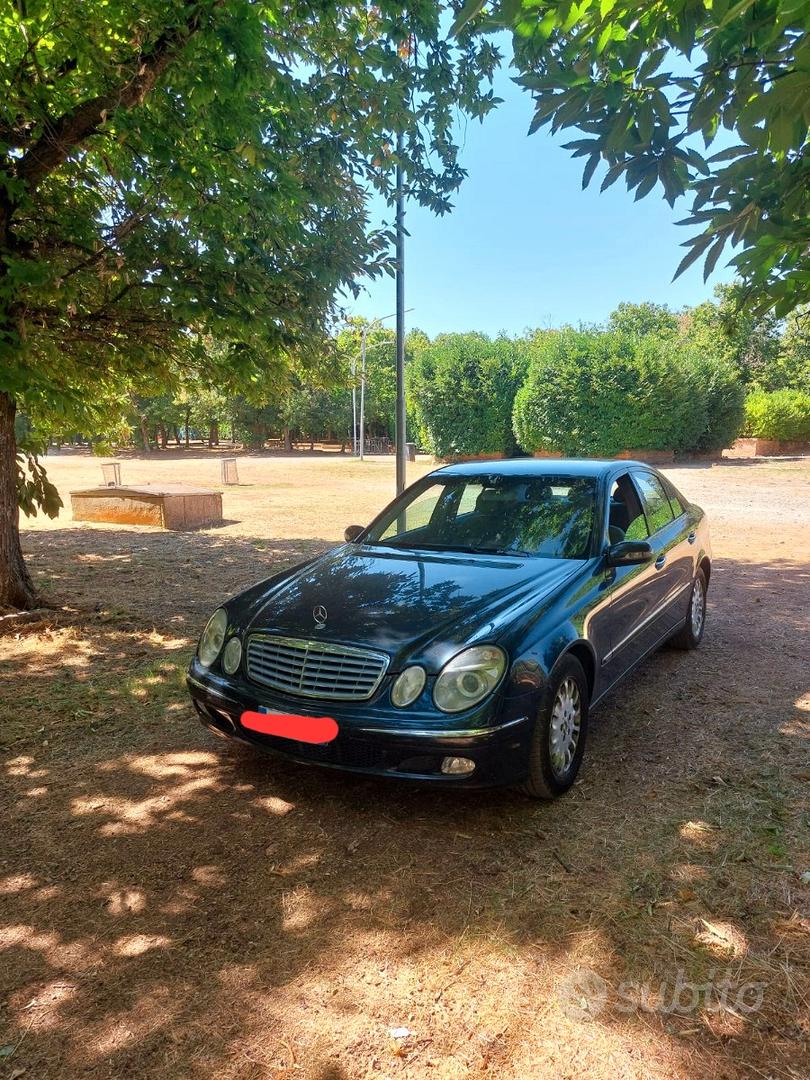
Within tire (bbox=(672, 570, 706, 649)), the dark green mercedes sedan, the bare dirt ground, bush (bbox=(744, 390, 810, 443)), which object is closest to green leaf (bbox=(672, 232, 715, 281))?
the dark green mercedes sedan

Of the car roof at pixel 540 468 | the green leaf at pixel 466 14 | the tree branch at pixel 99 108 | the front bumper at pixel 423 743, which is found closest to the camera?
the green leaf at pixel 466 14

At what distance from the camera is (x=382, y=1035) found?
2.04m

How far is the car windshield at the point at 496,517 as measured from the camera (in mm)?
4012

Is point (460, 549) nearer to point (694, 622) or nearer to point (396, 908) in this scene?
point (396, 908)

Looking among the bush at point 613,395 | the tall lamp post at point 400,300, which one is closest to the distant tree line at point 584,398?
the bush at point 613,395

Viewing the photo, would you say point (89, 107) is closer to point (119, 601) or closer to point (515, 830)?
point (119, 601)

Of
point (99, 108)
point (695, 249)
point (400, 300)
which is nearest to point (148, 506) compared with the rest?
point (400, 300)

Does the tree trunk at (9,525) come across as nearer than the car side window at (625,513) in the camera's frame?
No

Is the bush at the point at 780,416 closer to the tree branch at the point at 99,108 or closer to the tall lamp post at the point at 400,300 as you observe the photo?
the tall lamp post at the point at 400,300

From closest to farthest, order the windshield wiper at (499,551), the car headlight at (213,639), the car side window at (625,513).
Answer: the car headlight at (213,639) < the windshield wiper at (499,551) < the car side window at (625,513)

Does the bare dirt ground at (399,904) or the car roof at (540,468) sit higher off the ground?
the car roof at (540,468)

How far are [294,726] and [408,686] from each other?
55 cm

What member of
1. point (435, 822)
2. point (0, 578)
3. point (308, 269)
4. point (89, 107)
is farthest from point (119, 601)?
point (435, 822)

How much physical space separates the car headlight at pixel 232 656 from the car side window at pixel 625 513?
2.28 m
